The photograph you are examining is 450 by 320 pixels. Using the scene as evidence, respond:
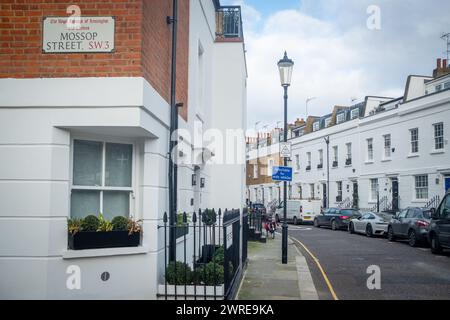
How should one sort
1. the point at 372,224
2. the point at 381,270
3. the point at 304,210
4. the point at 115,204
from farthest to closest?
the point at 304,210 < the point at 372,224 < the point at 381,270 < the point at 115,204

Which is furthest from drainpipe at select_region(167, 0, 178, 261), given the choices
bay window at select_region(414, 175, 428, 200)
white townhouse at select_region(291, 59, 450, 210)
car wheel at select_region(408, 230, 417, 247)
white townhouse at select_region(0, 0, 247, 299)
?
bay window at select_region(414, 175, 428, 200)

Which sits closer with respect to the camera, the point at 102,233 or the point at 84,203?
the point at 102,233

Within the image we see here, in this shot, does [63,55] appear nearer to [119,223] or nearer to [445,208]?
[119,223]

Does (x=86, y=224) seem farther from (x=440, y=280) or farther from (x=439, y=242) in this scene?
(x=439, y=242)

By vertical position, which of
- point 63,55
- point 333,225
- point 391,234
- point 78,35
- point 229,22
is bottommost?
point 333,225

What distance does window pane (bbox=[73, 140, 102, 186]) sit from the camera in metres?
6.17

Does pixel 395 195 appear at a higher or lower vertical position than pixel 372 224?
higher

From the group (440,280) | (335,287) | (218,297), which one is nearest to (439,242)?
(440,280)

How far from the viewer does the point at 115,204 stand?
21.3 feet

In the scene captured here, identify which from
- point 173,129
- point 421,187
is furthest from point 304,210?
point 173,129

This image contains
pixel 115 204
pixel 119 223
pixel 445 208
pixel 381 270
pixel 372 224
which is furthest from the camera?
pixel 372 224

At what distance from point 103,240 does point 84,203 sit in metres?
0.64

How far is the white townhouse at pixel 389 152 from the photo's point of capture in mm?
25106
